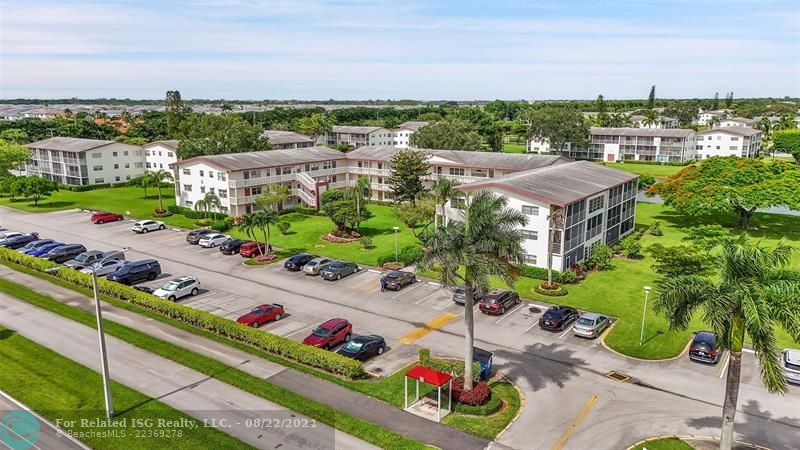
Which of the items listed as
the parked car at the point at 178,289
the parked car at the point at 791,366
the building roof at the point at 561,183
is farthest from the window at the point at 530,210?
the parked car at the point at 178,289

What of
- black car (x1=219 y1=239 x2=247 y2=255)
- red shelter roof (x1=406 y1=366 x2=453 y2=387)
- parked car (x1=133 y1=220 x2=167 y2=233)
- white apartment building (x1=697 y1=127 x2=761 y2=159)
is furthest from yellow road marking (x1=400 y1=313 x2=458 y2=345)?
white apartment building (x1=697 y1=127 x2=761 y2=159)

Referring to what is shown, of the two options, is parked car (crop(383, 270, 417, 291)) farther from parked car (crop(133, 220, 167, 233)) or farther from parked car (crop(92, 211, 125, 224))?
parked car (crop(92, 211, 125, 224))

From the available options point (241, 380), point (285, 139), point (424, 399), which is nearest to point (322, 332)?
point (241, 380)

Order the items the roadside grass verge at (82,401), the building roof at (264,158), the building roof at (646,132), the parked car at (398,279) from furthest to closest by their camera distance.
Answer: the building roof at (646,132) → the building roof at (264,158) → the parked car at (398,279) → the roadside grass verge at (82,401)

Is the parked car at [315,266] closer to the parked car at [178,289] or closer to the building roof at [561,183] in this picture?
the parked car at [178,289]

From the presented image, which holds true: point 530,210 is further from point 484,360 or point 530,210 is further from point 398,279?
point 484,360

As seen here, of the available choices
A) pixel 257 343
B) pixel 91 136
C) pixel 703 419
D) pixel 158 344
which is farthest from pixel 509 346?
pixel 91 136
